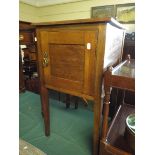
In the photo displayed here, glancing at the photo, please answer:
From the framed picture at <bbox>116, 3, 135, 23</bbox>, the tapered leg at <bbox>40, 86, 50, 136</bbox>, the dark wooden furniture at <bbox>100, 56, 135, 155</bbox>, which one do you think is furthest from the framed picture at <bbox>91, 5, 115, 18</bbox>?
the tapered leg at <bbox>40, 86, 50, 136</bbox>

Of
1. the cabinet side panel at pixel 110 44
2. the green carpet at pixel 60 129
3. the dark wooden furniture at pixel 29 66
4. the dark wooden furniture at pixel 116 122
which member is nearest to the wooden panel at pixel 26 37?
the dark wooden furniture at pixel 29 66

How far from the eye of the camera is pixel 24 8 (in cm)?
348

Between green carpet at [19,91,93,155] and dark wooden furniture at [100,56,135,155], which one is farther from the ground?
dark wooden furniture at [100,56,135,155]

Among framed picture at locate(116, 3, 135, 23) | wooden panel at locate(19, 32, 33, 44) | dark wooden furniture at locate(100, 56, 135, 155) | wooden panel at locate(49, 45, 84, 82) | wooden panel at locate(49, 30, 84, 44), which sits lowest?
dark wooden furniture at locate(100, 56, 135, 155)

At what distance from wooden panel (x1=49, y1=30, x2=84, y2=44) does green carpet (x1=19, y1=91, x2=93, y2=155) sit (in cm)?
97

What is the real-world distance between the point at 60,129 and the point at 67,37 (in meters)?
1.06

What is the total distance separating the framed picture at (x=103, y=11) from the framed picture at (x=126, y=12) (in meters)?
0.10

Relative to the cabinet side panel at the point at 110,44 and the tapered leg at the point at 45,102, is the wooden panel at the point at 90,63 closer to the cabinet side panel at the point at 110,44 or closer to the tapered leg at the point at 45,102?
the cabinet side panel at the point at 110,44

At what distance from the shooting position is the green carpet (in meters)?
1.43

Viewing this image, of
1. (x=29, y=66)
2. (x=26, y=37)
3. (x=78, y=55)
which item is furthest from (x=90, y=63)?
(x=29, y=66)

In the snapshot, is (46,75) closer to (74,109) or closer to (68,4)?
(74,109)

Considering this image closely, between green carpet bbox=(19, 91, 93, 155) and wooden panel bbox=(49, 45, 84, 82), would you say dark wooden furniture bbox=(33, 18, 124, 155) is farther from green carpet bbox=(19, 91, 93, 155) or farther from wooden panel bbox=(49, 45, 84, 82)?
green carpet bbox=(19, 91, 93, 155)

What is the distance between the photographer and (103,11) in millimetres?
2832
